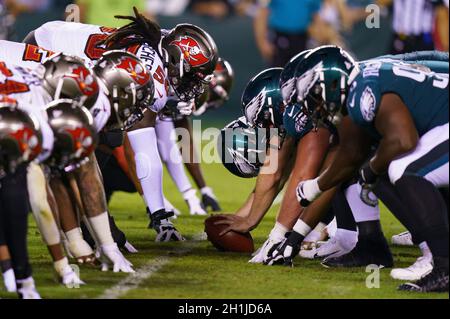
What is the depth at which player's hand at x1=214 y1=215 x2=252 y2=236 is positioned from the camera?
7.76m

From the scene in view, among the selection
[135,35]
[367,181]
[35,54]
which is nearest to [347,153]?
[367,181]

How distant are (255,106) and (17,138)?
234 centimetres

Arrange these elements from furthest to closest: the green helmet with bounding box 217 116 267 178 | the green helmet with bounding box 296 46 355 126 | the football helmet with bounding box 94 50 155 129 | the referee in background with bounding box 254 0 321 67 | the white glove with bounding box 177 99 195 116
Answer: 1. the referee in background with bounding box 254 0 321 67
2. the white glove with bounding box 177 99 195 116
3. the green helmet with bounding box 217 116 267 178
4. the football helmet with bounding box 94 50 155 129
5. the green helmet with bounding box 296 46 355 126

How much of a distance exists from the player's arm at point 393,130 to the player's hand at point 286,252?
0.91 m

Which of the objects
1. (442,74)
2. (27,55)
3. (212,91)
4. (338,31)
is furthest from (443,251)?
(338,31)

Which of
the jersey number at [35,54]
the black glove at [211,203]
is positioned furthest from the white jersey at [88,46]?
the black glove at [211,203]

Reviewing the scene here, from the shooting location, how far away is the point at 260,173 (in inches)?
305

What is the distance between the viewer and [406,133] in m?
6.26

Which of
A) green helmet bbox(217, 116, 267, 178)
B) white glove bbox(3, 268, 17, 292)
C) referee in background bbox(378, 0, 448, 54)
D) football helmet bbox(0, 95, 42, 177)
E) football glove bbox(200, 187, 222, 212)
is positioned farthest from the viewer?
referee in background bbox(378, 0, 448, 54)

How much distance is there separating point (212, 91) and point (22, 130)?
4.80 metres

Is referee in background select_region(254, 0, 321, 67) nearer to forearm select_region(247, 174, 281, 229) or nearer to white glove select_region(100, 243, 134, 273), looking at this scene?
forearm select_region(247, 174, 281, 229)

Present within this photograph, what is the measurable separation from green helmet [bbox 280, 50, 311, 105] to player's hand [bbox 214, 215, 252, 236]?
94 cm

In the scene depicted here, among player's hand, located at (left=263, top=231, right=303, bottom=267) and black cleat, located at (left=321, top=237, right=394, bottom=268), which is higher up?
player's hand, located at (left=263, top=231, right=303, bottom=267)

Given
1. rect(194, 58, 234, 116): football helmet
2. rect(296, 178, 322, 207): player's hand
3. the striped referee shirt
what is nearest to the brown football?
rect(296, 178, 322, 207): player's hand
